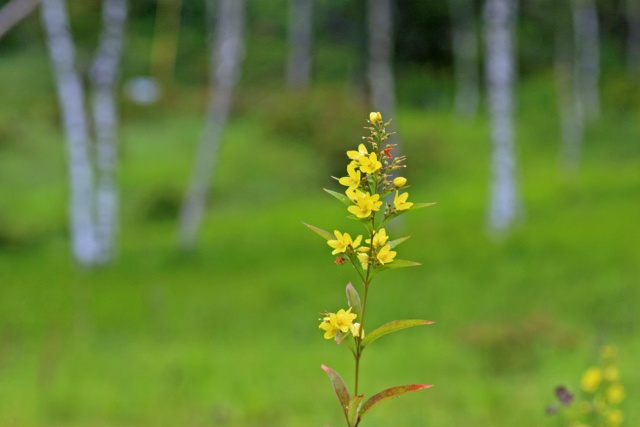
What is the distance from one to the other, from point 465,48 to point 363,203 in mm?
38489

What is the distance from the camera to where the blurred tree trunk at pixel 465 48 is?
38547mm

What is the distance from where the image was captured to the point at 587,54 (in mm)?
35625

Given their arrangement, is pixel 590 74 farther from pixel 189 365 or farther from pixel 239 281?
pixel 189 365

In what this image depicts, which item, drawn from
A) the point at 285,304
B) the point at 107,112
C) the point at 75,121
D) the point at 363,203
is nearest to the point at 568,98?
the point at 107,112

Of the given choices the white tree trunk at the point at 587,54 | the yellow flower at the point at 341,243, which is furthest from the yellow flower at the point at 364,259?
the white tree trunk at the point at 587,54

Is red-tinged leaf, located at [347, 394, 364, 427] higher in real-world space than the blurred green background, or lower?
higher

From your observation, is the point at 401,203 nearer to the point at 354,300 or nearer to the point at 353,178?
the point at 353,178

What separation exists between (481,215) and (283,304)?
7.91 meters

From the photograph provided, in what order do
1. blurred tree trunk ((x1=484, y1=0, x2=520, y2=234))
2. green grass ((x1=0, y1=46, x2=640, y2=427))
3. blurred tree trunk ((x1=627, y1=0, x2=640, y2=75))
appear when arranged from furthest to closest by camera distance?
blurred tree trunk ((x1=627, y1=0, x2=640, y2=75)) → blurred tree trunk ((x1=484, y1=0, x2=520, y2=234)) → green grass ((x1=0, y1=46, x2=640, y2=427))

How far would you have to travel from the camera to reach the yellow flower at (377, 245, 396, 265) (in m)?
→ 2.08

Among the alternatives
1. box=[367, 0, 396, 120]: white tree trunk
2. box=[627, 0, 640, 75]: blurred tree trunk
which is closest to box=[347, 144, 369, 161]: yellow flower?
box=[367, 0, 396, 120]: white tree trunk

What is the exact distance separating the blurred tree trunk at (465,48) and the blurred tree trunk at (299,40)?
692 cm

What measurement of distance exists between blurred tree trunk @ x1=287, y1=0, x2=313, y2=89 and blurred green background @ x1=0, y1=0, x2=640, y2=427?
513 centimetres

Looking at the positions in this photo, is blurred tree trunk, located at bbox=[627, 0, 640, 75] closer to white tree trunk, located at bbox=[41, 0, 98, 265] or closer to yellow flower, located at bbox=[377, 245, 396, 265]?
white tree trunk, located at bbox=[41, 0, 98, 265]
